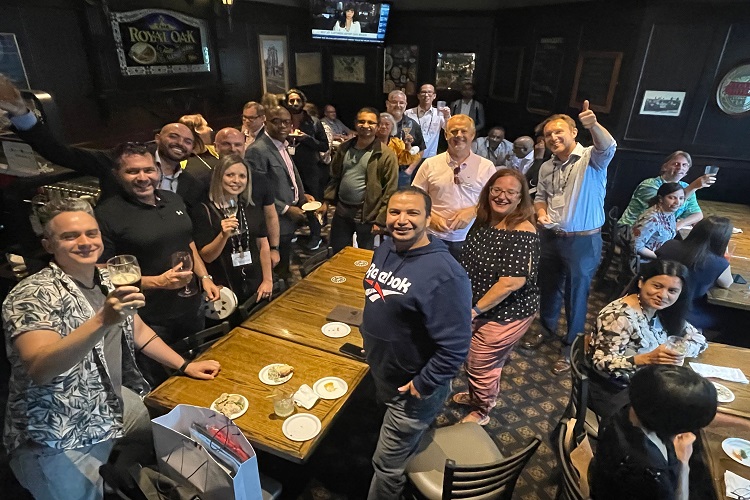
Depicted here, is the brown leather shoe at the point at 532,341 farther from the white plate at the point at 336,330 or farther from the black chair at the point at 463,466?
the white plate at the point at 336,330

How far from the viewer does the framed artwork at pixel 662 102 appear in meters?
5.62

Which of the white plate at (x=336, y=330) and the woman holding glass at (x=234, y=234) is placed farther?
the woman holding glass at (x=234, y=234)

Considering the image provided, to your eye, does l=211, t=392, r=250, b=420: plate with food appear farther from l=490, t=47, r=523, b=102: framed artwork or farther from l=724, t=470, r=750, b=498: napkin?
l=490, t=47, r=523, b=102: framed artwork

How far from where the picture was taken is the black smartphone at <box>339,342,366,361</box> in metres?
2.41

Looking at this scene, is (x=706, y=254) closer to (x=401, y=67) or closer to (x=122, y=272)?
(x=122, y=272)

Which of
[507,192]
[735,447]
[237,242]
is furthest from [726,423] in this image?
[237,242]

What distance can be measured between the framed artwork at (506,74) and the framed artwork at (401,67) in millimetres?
1619

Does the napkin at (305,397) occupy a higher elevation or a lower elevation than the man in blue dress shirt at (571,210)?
lower

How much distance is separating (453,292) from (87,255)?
148 centimetres

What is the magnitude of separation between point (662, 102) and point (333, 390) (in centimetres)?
584

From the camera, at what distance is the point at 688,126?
18.6ft

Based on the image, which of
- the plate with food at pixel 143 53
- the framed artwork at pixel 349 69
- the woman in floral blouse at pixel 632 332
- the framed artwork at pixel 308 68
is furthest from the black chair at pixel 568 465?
the framed artwork at pixel 349 69

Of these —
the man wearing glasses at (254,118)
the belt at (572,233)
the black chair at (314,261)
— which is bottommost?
the black chair at (314,261)

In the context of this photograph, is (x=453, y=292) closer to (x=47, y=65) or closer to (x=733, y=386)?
(x=733, y=386)
